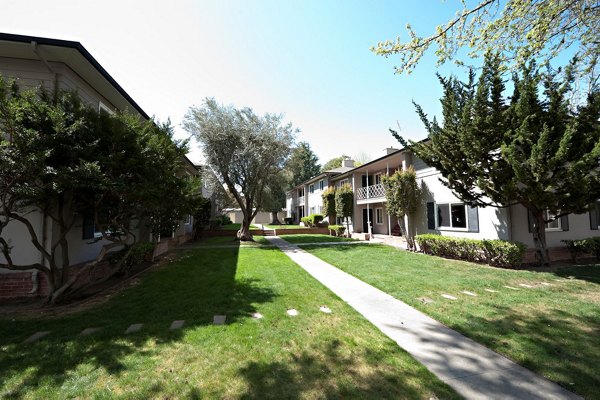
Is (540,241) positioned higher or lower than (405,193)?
lower

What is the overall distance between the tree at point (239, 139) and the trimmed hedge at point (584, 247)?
16174mm

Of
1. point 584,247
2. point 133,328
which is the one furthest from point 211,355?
point 584,247

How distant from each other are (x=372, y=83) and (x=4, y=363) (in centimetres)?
1344

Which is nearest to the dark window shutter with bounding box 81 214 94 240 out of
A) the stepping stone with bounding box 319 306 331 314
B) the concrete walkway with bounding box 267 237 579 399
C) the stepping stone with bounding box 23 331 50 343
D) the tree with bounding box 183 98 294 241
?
the stepping stone with bounding box 23 331 50 343

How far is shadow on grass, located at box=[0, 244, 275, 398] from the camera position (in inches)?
139

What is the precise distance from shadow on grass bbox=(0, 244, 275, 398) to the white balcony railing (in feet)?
48.9

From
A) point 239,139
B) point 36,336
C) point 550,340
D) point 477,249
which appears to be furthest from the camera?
point 239,139

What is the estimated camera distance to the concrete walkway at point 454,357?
316cm

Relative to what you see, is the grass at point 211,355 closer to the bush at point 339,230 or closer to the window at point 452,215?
the window at point 452,215

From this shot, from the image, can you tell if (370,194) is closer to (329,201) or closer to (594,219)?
(329,201)

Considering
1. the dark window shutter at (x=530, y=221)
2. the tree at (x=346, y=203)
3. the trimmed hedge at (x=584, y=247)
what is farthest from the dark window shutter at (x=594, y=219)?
the tree at (x=346, y=203)

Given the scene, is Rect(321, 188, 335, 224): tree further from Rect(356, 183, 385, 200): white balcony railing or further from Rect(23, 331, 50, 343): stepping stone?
Rect(23, 331, 50, 343): stepping stone

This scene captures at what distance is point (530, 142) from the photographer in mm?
8742

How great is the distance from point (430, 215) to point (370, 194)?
24.2 ft
